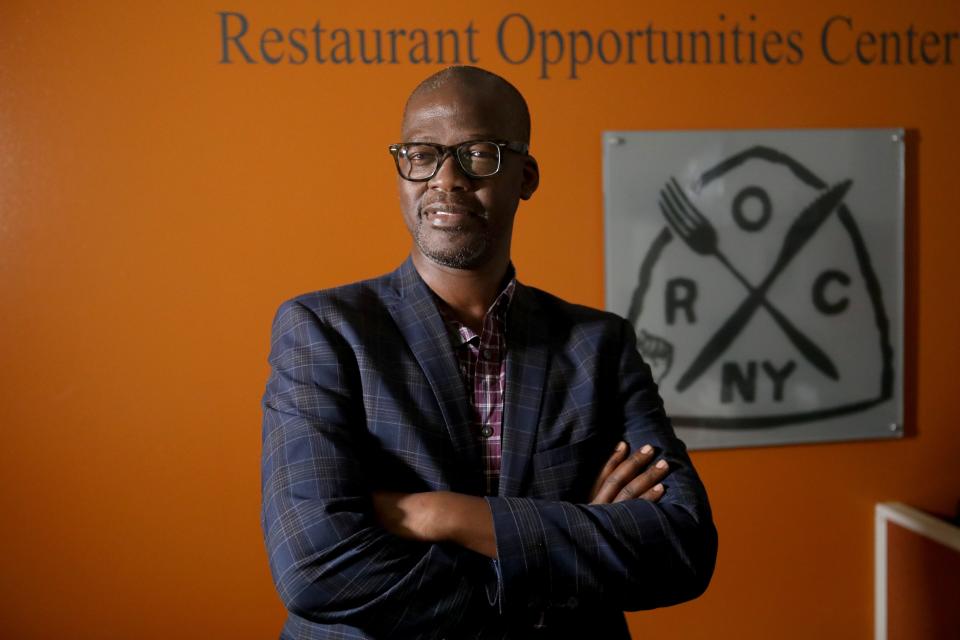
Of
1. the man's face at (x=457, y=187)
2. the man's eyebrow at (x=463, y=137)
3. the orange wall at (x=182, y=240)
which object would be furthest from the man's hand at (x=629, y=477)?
the orange wall at (x=182, y=240)

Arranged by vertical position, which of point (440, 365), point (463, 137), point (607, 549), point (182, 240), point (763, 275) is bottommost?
point (607, 549)

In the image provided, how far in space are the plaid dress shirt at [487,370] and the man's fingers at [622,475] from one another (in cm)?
16

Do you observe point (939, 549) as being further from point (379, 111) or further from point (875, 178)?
point (379, 111)

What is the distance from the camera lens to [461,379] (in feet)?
4.14

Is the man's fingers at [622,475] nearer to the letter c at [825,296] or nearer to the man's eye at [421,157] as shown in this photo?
the man's eye at [421,157]

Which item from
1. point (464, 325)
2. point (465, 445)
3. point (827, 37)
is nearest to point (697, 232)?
point (827, 37)

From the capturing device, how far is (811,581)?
2438mm

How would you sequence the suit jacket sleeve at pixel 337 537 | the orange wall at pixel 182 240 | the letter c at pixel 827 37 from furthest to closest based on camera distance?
the letter c at pixel 827 37 < the orange wall at pixel 182 240 < the suit jacket sleeve at pixel 337 537

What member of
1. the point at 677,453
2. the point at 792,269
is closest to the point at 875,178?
the point at 792,269

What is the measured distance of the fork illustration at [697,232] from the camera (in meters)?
2.28

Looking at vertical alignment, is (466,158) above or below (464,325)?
above

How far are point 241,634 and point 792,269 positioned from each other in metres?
1.69

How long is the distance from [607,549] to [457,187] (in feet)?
1.76

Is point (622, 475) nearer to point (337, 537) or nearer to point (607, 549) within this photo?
point (607, 549)
